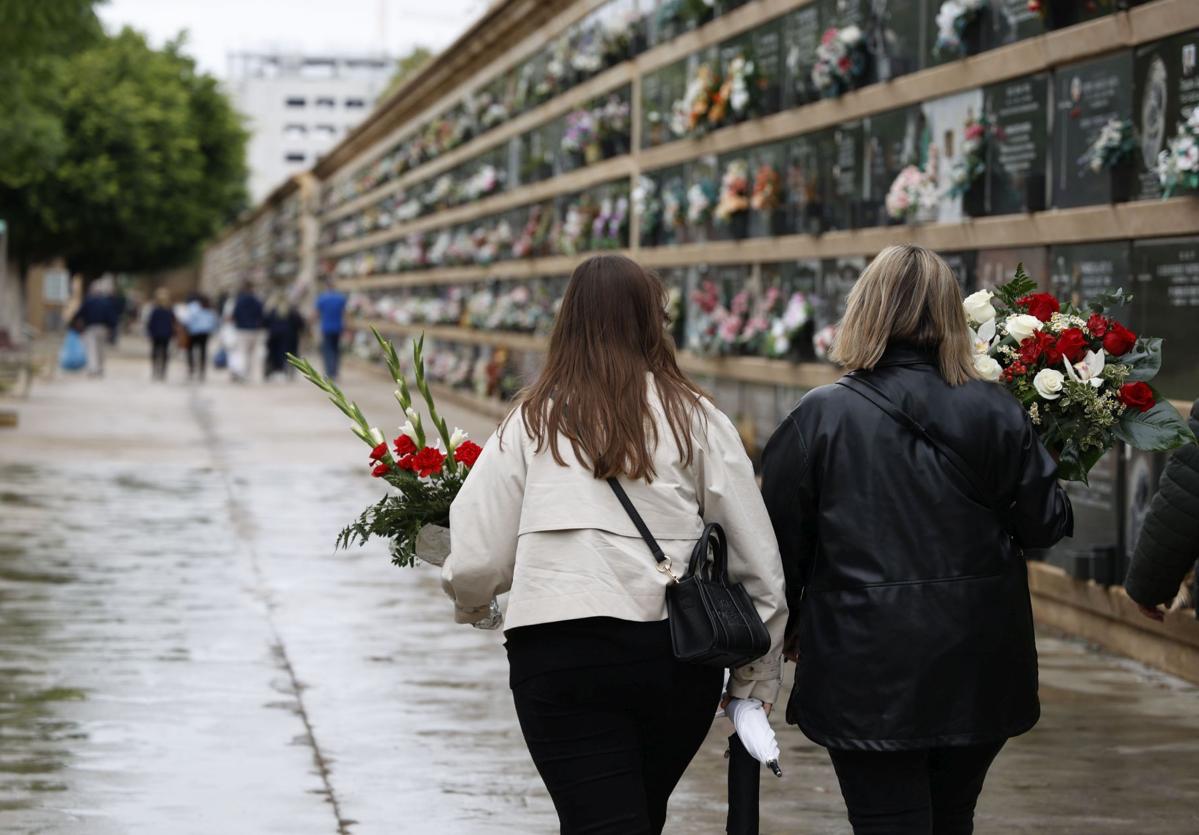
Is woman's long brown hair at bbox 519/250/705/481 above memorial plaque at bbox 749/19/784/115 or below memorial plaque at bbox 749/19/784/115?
below

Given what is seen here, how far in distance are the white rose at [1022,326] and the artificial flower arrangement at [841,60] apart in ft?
25.5

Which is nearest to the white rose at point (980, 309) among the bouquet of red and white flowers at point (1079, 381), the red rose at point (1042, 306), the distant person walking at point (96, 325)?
the bouquet of red and white flowers at point (1079, 381)

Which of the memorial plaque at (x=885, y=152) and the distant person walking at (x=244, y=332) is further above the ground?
the memorial plaque at (x=885, y=152)

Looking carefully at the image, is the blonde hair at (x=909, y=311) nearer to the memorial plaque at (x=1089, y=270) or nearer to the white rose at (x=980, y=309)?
the white rose at (x=980, y=309)

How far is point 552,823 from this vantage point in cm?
582

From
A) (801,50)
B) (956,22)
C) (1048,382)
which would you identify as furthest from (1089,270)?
(1048,382)

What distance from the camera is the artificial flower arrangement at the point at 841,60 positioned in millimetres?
12102

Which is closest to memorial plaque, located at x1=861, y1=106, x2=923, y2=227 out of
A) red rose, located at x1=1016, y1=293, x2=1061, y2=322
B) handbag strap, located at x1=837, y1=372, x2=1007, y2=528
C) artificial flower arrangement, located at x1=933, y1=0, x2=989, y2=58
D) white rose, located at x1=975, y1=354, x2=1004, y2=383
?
artificial flower arrangement, located at x1=933, y1=0, x2=989, y2=58

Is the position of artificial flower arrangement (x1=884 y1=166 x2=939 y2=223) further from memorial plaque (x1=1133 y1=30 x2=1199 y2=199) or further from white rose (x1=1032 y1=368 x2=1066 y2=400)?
white rose (x1=1032 y1=368 x2=1066 y2=400)

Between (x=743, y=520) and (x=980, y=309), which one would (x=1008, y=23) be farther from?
(x=743, y=520)

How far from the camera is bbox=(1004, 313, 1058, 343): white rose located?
4.48m

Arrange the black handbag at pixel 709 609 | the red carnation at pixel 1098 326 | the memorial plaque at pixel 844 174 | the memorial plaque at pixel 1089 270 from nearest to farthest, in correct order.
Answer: the black handbag at pixel 709 609 < the red carnation at pixel 1098 326 < the memorial plaque at pixel 1089 270 < the memorial plaque at pixel 844 174

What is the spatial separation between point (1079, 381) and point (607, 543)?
4.05 feet

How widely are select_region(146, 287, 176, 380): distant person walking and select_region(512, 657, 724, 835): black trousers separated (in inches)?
1217
